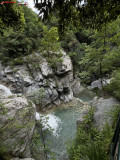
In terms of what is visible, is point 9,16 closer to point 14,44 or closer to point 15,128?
point 15,128

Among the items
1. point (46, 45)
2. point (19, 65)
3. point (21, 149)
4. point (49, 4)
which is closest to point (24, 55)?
point (19, 65)

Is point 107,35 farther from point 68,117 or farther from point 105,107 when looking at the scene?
point 68,117

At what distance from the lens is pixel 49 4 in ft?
4.03

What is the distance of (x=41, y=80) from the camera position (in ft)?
30.7

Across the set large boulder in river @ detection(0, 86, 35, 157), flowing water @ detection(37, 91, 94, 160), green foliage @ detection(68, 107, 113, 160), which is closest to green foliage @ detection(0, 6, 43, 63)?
flowing water @ detection(37, 91, 94, 160)

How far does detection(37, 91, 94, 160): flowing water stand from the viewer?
4.95 m

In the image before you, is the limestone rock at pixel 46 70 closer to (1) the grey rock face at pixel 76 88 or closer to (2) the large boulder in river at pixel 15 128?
(1) the grey rock face at pixel 76 88

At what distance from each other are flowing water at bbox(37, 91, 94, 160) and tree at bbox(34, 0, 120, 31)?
413 cm

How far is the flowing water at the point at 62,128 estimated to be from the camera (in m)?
4.95

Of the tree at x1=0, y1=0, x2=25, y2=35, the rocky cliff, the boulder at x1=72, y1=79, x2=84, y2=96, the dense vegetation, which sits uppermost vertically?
the tree at x1=0, y1=0, x2=25, y2=35

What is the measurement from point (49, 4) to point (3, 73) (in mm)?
9798

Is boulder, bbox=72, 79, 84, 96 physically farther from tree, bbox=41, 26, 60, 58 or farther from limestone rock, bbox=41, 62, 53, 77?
tree, bbox=41, 26, 60, 58

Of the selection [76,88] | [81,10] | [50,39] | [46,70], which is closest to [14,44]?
[50,39]

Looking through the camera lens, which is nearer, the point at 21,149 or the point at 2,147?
the point at 2,147
